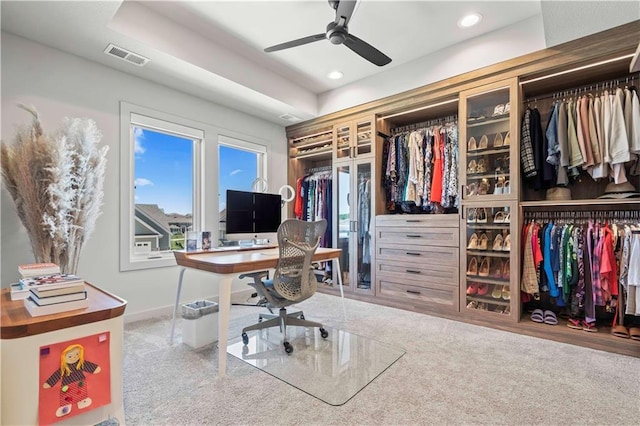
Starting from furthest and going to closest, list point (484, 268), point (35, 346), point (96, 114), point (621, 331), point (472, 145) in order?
point (472, 145), point (484, 268), point (96, 114), point (621, 331), point (35, 346)

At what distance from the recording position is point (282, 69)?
3680mm

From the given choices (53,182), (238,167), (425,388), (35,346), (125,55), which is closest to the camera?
(35,346)

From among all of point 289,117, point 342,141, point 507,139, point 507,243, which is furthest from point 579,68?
point 289,117

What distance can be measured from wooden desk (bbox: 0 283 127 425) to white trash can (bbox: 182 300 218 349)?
3.46ft

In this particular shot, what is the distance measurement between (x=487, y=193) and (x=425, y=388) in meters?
2.09

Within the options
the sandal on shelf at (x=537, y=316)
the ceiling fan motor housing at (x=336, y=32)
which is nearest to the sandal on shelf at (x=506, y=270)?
the sandal on shelf at (x=537, y=316)

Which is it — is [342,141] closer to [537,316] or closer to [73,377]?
[537,316]

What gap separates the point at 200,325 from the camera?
2438 millimetres

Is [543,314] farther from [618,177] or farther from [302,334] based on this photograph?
[302,334]

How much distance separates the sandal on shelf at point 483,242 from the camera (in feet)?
10.3

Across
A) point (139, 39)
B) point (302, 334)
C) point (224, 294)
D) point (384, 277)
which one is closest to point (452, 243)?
point (384, 277)

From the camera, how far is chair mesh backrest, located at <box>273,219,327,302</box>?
2355 millimetres

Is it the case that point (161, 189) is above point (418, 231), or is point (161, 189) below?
above

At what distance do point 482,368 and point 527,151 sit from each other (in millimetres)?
2001
